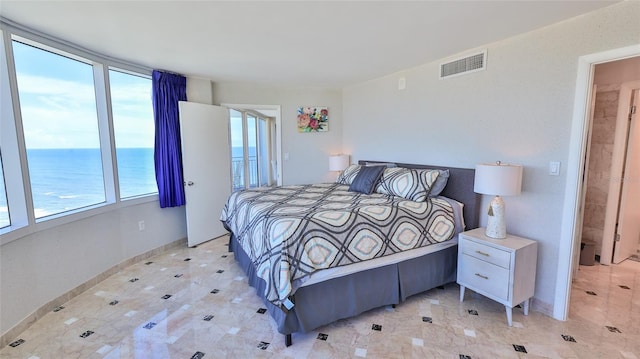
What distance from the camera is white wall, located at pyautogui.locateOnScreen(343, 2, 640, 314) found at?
2.14 metres

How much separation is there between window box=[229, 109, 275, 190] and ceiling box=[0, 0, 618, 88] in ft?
4.80

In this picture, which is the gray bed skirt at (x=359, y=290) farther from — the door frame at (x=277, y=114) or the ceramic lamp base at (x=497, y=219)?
the door frame at (x=277, y=114)

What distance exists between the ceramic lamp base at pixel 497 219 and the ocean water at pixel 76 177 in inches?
147

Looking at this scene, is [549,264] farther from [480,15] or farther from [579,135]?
[480,15]

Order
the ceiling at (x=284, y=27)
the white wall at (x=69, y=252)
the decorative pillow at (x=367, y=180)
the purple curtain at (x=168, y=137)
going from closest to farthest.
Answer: the ceiling at (x=284, y=27)
the white wall at (x=69, y=252)
the decorative pillow at (x=367, y=180)
the purple curtain at (x=168, y=137)

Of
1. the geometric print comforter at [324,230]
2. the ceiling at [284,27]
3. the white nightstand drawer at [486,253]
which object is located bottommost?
the white nightstand drawer at [486,253]

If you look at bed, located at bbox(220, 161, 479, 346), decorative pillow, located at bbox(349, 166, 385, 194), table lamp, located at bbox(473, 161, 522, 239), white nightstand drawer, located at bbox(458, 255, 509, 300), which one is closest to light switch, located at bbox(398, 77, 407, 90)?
decorative pillow, located at bbox(349, 166, 385, 194)

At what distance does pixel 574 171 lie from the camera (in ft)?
7.16

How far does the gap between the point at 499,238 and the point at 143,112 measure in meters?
4.03

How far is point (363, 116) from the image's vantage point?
14.4ft

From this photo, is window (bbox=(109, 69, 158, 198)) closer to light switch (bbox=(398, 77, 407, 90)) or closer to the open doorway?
light switch (bbox=(398, 77, 407, 90))

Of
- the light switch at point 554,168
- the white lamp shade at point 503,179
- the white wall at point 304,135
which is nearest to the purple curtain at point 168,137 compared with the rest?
the white wall at point 304,135

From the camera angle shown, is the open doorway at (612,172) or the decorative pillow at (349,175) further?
the decorative pillow at (349,175)

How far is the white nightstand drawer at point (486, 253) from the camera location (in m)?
2.21
